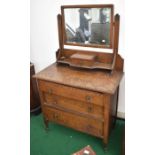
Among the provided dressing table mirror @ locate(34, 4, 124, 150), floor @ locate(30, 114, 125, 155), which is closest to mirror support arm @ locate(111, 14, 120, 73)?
dressing table mirror @ locate(34, 4, 124, 150)

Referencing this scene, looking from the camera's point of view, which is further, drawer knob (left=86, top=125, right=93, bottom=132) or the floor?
the floor

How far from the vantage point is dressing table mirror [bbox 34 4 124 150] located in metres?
1.59

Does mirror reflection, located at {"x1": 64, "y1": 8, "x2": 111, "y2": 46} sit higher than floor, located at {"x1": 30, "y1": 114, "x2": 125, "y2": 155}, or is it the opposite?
mirror reflection, located at {"x1": 64, "y1": 8, "x2": 111, "y2": 46}

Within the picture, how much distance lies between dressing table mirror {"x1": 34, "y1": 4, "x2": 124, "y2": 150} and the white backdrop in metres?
0.08

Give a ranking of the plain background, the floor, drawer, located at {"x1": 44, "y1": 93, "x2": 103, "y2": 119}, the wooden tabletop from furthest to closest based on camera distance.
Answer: the floor, drawer, located at {"x1": 44, "y1": 93, "x2": 103, "y2": 119}, the wooden tabletop, the plain background

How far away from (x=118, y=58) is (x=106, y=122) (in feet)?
2.04

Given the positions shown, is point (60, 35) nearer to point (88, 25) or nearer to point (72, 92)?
point (88, 25)

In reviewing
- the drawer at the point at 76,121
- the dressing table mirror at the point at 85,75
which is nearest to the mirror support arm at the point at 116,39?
the dressing table mirror at the point at 85,75

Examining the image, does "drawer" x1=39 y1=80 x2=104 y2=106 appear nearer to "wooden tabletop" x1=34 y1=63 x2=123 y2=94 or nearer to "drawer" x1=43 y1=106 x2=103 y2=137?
"wooden tabletop" x1=34 y1=63 x2=123 y2=94

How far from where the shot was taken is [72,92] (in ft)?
5.37
